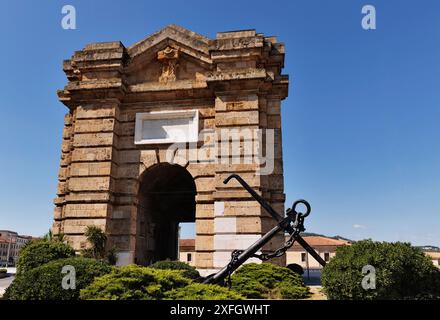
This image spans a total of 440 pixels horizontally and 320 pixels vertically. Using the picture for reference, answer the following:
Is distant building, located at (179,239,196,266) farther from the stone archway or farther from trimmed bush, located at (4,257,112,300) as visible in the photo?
trimmed bush, located at (4,257,112,300)

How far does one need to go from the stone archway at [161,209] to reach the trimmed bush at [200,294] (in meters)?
9.91

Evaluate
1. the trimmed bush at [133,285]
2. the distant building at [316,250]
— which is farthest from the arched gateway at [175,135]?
the distant building at [316,250]

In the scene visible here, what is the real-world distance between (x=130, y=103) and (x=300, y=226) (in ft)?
36.9

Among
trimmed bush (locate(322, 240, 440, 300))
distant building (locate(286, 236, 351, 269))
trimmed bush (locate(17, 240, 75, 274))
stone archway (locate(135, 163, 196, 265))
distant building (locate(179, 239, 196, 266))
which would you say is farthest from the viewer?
distant building (locate(286, 236, 351, 269))

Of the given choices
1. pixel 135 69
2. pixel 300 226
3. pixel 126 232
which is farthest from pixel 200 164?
pixel 300 226

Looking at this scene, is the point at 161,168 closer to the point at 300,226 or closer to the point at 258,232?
the point at 258,232

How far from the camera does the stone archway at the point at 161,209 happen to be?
62.2 ft

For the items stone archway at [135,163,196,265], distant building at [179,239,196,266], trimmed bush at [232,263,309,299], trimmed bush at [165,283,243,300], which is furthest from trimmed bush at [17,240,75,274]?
distant building at [179,239,196,266]

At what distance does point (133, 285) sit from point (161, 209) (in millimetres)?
14484

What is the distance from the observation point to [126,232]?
1753 centimetres

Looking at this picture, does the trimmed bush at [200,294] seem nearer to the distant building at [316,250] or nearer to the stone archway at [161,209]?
the stone archway at [161,209]

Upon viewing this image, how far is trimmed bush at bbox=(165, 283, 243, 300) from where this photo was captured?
8.21 metres

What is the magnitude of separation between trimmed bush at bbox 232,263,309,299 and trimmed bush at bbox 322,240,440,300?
1.90m

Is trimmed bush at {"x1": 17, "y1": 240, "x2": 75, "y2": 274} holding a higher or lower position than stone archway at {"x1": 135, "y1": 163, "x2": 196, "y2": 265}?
lower
